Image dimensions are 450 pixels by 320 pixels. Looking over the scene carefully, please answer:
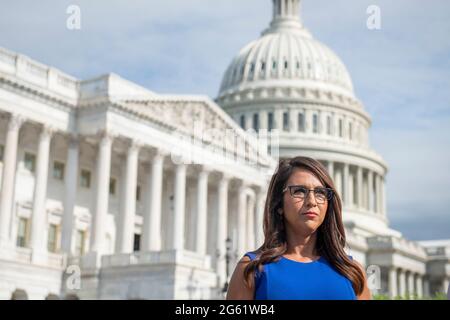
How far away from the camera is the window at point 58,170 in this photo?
5872 cm

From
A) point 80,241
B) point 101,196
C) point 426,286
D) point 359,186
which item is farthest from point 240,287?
point 359,186

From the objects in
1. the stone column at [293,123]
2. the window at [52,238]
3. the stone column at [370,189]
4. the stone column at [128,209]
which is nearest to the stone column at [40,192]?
the window at [52,238]

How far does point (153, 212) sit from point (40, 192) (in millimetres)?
9204

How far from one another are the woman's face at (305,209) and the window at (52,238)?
54.7 m

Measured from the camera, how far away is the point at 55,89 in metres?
54.1

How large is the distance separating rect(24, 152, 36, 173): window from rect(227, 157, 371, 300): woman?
177 ft

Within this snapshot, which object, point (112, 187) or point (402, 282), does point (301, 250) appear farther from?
point (402, 282)

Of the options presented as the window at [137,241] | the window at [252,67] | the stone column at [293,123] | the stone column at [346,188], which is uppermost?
the window at [252,67]

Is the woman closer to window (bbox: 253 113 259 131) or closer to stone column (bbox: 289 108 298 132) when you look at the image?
stone column (bbox: 289 108 298 132)

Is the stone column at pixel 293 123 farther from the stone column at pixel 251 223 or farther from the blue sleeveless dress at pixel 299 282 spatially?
the blue sleeveless dress at pixel 299 282

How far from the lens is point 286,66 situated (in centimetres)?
12681

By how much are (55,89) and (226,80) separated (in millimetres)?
79049

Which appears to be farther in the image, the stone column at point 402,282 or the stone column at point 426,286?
the stone column at point 426,286
